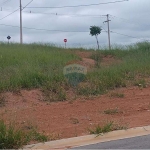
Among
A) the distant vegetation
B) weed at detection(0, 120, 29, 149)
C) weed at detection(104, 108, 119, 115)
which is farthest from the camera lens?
the distant vegetation

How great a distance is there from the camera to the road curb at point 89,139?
6.54 m

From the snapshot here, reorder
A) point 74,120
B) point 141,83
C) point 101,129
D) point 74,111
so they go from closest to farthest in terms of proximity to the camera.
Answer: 1. point 101,129
2. point 74,120
3. point 74,111
4. point 141,83

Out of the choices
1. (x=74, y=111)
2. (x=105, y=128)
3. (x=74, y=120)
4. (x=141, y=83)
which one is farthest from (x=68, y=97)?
(x=105, y=128)

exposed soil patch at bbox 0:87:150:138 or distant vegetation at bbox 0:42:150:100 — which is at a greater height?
distant vegetation at bbox 0:42:150:100

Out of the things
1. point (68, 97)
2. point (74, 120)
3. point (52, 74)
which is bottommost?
point (74, 120)

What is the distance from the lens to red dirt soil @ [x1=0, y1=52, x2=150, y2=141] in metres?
7.89

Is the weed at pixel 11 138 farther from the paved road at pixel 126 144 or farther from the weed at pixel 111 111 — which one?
the weed at pixel 111 111

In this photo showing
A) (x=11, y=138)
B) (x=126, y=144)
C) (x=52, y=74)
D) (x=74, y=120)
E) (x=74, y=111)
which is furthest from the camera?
(x=52, y=74)

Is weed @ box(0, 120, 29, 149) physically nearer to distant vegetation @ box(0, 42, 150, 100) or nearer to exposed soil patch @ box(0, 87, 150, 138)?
exposed soil patch @ box(0, 87, 150, 138)

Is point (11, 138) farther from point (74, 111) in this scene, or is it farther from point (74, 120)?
point (74, 111)

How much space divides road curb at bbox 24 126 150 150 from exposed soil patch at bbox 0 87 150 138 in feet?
0.96

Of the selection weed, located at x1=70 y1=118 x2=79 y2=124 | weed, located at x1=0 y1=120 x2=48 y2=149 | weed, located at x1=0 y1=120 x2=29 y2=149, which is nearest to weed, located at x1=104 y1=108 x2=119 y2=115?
weed, located at x1=70 y1=118 x2=79 y2=124

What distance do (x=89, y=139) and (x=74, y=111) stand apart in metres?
2.45

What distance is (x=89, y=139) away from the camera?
693 centimetres
